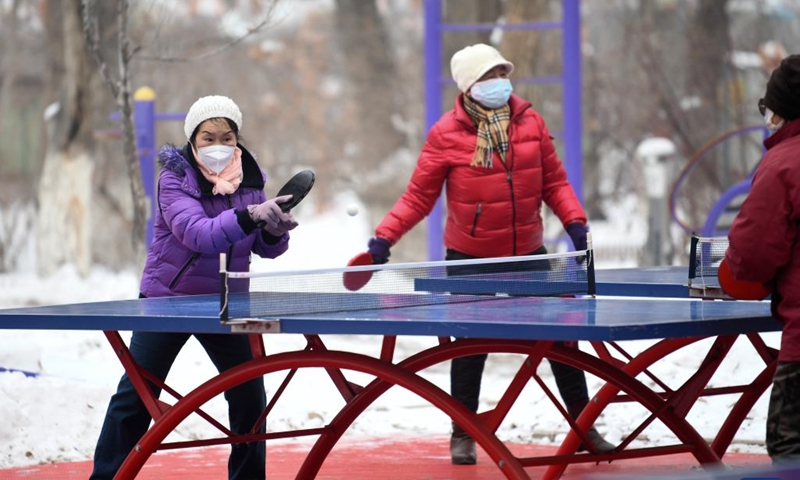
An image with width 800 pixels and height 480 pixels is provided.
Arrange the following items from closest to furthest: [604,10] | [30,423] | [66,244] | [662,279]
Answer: [662,279]
[30,423]
[66,244]
[604,10]

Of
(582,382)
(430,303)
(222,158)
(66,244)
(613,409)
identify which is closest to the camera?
(430,303)

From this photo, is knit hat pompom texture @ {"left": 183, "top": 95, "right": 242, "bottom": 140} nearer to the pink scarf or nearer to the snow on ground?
the pink scarf

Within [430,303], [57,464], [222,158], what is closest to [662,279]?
[430,303]

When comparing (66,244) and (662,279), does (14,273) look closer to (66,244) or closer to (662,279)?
(66,244)

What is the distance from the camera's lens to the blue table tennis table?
13.1 feet

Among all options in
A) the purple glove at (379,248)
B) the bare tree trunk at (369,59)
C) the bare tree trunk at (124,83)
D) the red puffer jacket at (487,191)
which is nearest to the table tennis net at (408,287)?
the purple glove at (379,248)

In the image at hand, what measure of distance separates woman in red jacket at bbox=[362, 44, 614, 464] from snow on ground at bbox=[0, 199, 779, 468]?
2.41ft

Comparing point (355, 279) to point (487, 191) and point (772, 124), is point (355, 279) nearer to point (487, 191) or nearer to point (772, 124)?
point (487, 191)

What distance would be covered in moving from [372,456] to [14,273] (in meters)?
11.0

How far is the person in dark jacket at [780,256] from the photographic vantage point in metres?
4.15

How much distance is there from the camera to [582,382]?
6.27 meters

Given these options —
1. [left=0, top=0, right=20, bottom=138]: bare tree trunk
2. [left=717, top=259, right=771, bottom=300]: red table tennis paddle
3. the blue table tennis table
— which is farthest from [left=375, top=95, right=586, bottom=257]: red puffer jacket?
[left=0, top=0, right=20, bottom=138]: bare tree trunk

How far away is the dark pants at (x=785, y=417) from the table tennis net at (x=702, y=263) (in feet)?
2.76

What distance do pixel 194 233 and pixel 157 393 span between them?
631mm
